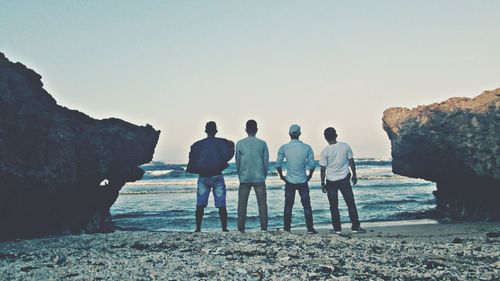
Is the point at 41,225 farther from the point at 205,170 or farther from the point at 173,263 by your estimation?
the point at 173,263

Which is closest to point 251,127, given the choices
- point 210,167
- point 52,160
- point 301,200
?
point 210,167

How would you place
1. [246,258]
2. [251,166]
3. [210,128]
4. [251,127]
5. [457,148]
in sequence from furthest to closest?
[457,148] → [210,128] → [251,127] → [251,166] → [246,258]

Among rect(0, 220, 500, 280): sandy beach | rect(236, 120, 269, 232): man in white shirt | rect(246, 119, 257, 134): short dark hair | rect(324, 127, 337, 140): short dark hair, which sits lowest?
rect(0, 220, 500, 280): sandy beach

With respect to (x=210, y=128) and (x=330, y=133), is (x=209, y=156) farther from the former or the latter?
(x=330, y=133)

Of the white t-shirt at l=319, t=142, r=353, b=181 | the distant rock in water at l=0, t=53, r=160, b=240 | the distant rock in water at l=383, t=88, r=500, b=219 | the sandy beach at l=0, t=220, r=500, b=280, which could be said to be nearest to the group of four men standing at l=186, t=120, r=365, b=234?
the white t-shirt at l=319, t=142, r=353, b=181

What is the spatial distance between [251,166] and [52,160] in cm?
418

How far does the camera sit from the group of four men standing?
8664mm

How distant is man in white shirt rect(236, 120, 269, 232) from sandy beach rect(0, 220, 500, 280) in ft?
4.31

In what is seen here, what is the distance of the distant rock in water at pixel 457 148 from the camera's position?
34.1ft

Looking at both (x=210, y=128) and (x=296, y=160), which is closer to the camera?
(x=296, y=160)

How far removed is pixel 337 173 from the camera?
8.88m

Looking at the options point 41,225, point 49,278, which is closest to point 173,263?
point 49,278

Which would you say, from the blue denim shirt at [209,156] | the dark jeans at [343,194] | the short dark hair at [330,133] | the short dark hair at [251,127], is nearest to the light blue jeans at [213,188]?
the blue denim shirt at [209,156]

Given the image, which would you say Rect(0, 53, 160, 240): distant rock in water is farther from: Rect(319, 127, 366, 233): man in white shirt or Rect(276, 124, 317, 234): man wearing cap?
Rect(319, 127, 366, 233): man in white shirt
